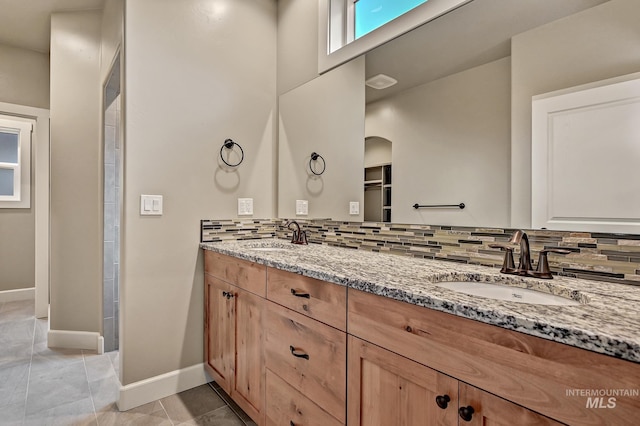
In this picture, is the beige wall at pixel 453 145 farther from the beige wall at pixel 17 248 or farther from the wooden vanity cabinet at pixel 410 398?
the beige wall at pixel 17 248

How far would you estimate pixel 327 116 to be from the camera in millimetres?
2145

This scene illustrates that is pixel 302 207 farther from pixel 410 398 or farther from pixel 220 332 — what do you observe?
pixel 410 398

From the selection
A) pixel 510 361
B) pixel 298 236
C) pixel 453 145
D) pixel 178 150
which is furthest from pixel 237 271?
pixel 510 361

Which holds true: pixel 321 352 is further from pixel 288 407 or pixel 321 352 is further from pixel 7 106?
pixel 7 106

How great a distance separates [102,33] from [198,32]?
3.94 ft

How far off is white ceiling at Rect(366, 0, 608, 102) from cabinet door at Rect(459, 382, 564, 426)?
1225 millimetres

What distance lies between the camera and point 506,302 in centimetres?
79

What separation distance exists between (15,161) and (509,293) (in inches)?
208

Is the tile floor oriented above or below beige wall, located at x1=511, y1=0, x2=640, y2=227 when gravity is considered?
below

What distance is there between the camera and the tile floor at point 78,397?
5.74 feet

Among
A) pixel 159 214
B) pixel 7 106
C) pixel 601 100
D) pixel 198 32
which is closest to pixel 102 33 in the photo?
pixel 198 32

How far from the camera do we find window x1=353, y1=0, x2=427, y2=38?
1.78 m

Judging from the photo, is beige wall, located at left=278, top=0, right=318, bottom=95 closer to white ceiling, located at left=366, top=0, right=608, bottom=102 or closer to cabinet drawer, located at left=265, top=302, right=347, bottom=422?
white ceiling, located at left=366, top=0, right=608, bottom=102

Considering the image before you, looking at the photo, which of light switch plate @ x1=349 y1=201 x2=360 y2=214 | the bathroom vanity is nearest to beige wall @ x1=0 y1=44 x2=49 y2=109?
the bathroom vanity
